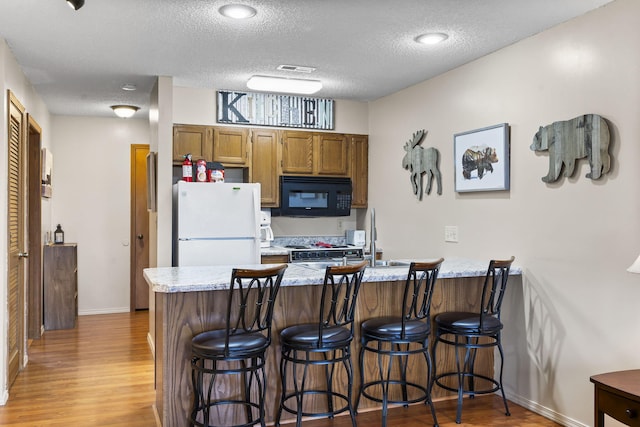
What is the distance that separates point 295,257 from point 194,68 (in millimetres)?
1889

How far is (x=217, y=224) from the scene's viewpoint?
14.7ft

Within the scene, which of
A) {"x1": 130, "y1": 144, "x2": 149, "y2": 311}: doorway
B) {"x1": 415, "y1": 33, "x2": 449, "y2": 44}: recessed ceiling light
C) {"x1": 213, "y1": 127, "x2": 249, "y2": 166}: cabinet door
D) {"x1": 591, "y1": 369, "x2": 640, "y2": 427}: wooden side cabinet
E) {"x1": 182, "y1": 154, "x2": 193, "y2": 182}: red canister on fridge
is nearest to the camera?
{"x1": 591, "y1": 369, "x2": 640, "y2": 427}: wooden side cabinet

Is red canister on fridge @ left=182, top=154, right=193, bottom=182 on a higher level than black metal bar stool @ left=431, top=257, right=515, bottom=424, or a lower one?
higher

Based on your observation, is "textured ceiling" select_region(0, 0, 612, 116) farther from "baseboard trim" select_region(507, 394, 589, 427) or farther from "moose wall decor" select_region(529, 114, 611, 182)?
"baseboard trim" select_region(507, 394, 589, 427)

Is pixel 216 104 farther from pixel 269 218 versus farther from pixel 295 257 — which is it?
pixel 295 257

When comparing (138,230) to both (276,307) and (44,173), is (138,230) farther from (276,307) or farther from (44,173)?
(276,307)

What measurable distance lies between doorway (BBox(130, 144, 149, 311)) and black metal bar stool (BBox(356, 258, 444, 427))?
4135 mm

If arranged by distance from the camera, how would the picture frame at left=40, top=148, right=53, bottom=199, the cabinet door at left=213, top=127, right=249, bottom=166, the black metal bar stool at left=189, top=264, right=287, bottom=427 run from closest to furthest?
the black metal bar stool at left=189, top=264, right=287, bottom=427 → the cabinet door at left=213, top=127, right=249, bottom=166 → the picture frame at left=40, top=148, right=53, bottom=199

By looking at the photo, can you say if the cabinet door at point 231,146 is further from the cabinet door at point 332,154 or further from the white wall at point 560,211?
the white wall at point 560,211

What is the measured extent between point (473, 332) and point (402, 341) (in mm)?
504

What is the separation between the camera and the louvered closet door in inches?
151

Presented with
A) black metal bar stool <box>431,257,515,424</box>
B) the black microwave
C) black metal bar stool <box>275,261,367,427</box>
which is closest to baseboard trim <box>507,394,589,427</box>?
black metal bar stool <box>431,257,515,424</box>

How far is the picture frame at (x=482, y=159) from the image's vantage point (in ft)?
11.9

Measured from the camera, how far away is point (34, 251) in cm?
515
